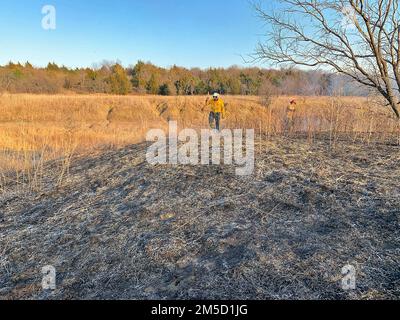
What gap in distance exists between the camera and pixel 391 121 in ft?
26.5

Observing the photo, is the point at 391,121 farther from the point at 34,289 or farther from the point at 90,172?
the point at 34,289

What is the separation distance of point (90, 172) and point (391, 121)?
23.6 feet

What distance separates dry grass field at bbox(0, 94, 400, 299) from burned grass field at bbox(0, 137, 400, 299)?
1cm

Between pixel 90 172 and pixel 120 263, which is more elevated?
pixel 90 172

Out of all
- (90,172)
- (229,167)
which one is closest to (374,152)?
(229,167)

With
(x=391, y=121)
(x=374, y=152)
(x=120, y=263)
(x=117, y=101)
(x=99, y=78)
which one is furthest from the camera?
(x=99, y=78)

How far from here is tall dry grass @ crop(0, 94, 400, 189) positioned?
7.64 meters

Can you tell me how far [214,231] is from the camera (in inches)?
144

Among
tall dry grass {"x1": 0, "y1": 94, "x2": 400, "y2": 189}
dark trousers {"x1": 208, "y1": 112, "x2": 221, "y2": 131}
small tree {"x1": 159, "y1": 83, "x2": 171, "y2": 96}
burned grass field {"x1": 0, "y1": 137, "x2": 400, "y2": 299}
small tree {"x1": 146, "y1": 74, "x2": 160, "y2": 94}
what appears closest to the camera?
burned grass field {"x1": 0, "y1": 137, "x2": 400, "y2": 299}

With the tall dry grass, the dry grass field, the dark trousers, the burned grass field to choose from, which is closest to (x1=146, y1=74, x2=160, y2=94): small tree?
the tall dry grass

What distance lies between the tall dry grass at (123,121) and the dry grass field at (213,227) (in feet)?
2.65

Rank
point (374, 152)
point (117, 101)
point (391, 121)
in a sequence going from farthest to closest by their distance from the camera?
point (117, 101)
point (391, 121)
point (374, 152)

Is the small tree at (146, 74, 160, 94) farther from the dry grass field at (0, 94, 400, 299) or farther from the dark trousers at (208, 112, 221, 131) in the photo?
the dry grass field at (0, 94, 400, 299)
